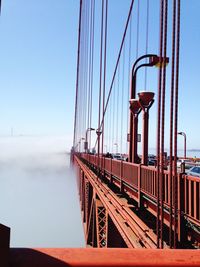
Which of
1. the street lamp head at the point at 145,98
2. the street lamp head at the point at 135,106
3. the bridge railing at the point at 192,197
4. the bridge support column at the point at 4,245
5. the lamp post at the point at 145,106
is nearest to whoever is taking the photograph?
the bridge support column at the point at 4,245

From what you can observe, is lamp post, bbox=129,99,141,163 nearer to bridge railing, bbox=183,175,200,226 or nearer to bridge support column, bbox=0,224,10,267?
bridge railing, bbox=183,175,200,226

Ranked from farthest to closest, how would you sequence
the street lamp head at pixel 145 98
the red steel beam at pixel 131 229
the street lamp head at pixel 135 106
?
the street lamp head at pixel 135 106, the street lamp head at pixel 145 98, the red steel beam at pixel 131 229

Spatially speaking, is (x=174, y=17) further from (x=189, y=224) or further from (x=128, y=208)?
(x=128, y=208)

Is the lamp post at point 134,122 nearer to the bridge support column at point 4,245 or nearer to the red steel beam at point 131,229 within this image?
the red steel beam at point 131,229

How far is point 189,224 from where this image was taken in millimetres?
3977

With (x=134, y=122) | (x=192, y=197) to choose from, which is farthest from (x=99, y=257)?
(x=134, y=122)

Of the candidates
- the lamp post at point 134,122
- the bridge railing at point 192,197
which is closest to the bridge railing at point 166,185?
the bridge railing at point 192,197

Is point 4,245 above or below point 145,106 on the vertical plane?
below

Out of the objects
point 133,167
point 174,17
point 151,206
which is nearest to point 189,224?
point 151,206

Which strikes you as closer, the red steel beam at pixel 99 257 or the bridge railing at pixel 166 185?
the red steel beam at pixel 99 257

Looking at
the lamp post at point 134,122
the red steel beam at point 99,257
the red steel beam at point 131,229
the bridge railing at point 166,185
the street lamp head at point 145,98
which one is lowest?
the red steel beam at point 131,229

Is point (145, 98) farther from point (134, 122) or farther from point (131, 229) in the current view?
point (131, 229)

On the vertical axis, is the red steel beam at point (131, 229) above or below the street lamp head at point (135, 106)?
below

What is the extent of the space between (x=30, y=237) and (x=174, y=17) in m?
85.1
